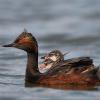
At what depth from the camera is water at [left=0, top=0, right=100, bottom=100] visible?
784 inches

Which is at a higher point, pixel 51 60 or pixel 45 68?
pixel 51 60

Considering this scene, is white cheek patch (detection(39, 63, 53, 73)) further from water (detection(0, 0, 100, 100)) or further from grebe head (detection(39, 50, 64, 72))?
water (detection(0, 0, 100, 100))

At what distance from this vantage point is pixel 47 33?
2878 centimetres

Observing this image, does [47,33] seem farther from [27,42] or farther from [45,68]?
[27,42]

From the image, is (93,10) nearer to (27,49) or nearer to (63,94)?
(27,49)

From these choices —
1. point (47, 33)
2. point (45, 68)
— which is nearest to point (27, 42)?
point (45, 68)

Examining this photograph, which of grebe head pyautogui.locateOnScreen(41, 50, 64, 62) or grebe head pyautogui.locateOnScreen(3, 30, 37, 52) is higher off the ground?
grebe head pyautogui.locateOnScreen(3, 30, 37, 52)

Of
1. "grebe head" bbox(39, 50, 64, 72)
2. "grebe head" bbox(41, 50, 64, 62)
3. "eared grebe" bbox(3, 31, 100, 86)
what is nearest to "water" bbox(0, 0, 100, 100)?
"eared grebe" bbox(3, 31, 100, 86)

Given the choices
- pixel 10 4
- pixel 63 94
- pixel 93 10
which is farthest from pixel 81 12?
pixel 63 94

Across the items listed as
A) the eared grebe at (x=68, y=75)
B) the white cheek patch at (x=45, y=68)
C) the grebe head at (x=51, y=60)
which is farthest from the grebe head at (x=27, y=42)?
the white cheek patch at (x=45, y=68)

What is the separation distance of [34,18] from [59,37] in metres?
3.24

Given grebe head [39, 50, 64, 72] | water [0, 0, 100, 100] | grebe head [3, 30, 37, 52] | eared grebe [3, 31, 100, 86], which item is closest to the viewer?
water [0, 0, 100, 100]

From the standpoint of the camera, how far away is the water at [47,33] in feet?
65.4

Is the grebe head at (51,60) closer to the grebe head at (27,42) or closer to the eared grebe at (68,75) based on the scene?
the grebe head at (27,42)
